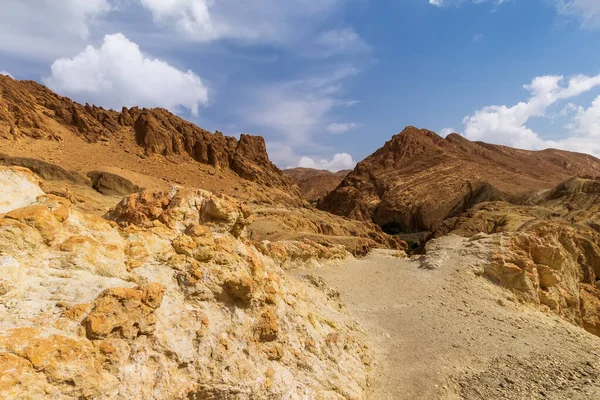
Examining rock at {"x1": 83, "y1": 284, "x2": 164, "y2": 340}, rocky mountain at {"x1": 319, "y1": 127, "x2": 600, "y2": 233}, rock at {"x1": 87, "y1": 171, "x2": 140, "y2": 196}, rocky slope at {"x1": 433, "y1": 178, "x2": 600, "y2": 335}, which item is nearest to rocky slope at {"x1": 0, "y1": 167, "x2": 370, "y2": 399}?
rock at {"x1": 83, "y1": 284, "x2": 164, "y2": 340}

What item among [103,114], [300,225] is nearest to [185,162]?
[103,114]

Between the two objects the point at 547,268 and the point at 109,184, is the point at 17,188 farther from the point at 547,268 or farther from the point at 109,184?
the point at 109,184

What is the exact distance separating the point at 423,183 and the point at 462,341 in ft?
190

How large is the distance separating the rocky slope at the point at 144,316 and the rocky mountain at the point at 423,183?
160ft

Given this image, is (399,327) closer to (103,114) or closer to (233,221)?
(233,221)

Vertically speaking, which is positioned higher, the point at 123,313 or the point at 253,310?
the point at 123,313

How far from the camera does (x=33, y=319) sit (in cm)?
433

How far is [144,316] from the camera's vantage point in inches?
203

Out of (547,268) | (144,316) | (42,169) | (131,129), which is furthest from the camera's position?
(131,129)

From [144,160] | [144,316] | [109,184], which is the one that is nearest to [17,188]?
[144,316]

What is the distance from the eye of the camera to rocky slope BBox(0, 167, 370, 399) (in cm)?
423

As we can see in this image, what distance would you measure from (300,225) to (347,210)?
3320cm

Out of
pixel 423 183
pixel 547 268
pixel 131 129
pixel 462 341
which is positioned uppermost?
pixel 131 129

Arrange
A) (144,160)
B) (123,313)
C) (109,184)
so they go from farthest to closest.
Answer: (144,160), (109,184), (123,313)
